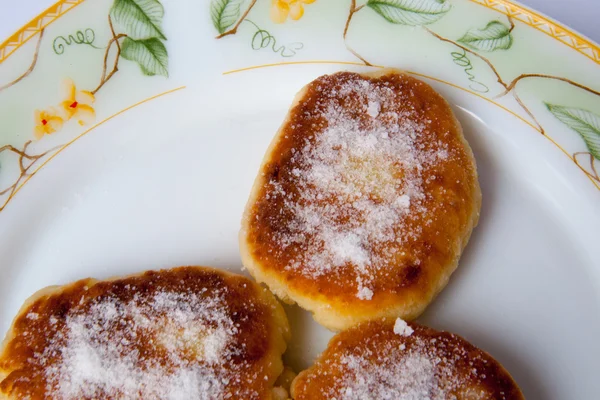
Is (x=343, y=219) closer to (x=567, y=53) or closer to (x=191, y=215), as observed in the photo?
(x=191, y=215)

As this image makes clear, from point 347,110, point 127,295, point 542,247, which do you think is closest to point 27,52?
point 127,295

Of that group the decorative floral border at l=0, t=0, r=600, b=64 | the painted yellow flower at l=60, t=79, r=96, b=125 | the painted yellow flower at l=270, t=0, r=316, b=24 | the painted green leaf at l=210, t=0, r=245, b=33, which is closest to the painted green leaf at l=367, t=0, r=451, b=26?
the decorative floral border at l=0, t=0, r=600, b=64

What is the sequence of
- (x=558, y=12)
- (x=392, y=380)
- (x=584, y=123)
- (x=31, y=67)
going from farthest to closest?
(x=558, y=12)
(x=31, y=67)
(x=584, y=123)
(x=392, y=380)

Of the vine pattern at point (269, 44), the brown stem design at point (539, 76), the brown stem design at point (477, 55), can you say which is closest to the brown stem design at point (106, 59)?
the vine pattern at point (269, 44)

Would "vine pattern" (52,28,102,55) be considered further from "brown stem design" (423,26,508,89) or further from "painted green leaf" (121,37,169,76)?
"brown stem design" (423,26,508,89)

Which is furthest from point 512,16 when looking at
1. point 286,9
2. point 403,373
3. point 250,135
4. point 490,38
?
point 403,373

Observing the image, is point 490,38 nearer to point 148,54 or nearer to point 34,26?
point 148,54
